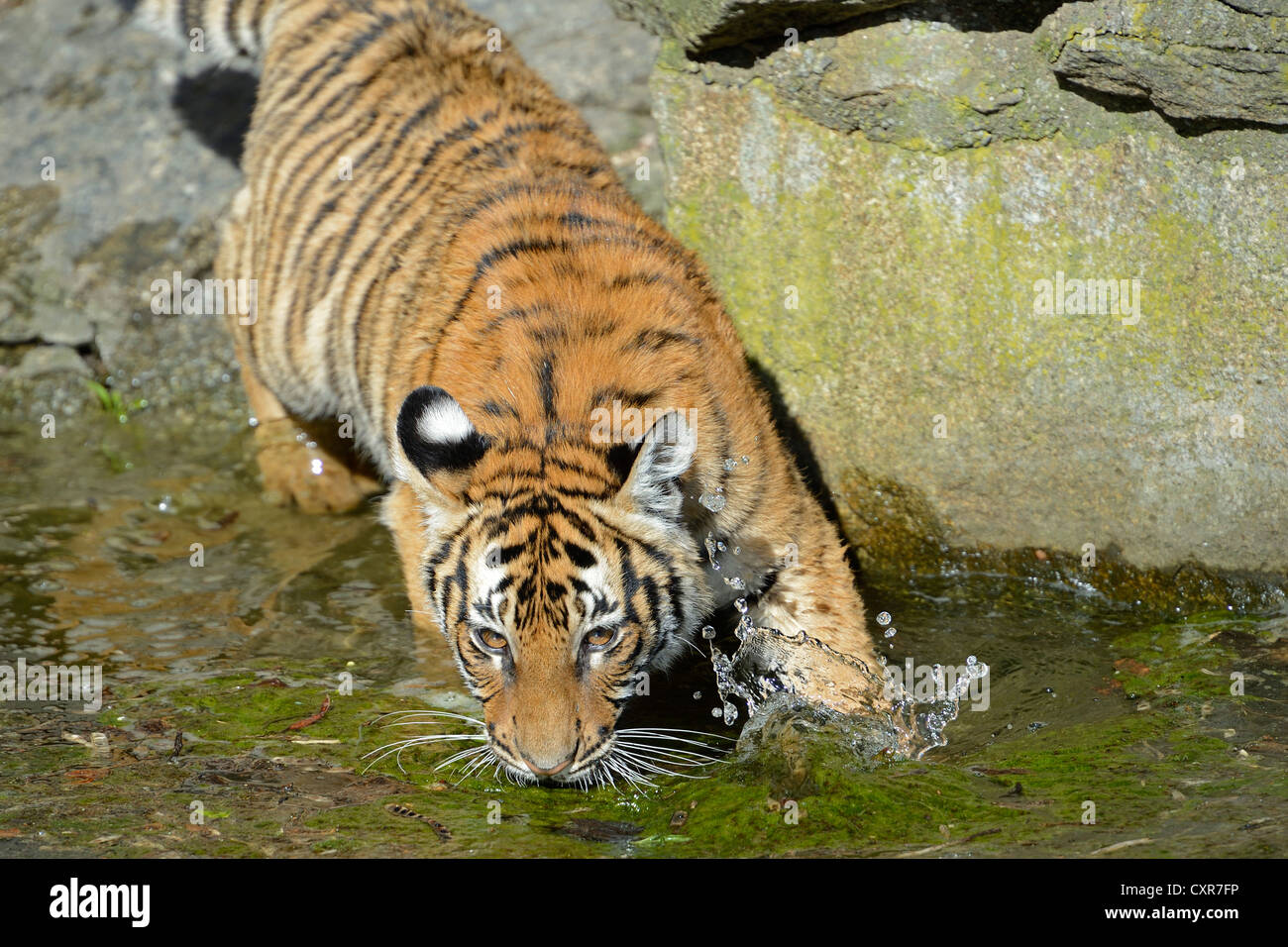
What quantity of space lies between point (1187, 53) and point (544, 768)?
245cm

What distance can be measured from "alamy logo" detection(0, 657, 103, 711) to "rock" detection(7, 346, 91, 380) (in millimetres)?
2580

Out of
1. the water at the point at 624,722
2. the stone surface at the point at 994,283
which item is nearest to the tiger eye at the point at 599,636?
the water at the point at 624,722

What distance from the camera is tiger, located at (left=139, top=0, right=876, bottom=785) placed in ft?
10.1

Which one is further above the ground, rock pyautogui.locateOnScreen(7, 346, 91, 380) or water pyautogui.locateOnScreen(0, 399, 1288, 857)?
Result: rock pyautogui.locateOnScreen(7, 346, 91, 380)

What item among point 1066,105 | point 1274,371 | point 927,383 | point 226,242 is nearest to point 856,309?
point 927,383

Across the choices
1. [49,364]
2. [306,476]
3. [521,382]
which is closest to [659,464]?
[521,382]

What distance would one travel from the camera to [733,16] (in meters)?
4.07

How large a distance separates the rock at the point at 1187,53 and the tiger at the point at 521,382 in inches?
48.3

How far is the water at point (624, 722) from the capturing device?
288 cm

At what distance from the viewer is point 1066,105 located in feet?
12.9

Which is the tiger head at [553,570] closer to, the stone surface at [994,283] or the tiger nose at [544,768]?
the tiger nose at [544,768]

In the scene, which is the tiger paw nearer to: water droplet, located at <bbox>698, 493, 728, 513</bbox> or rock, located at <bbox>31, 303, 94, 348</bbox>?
rock, located at <bbox>31, 303, 94, 348</bbox>

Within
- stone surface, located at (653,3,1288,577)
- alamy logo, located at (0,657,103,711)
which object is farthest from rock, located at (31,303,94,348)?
stone surface, located at (653,3,1288,577)

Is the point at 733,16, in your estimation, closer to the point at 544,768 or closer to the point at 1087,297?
the point at 1087,297
